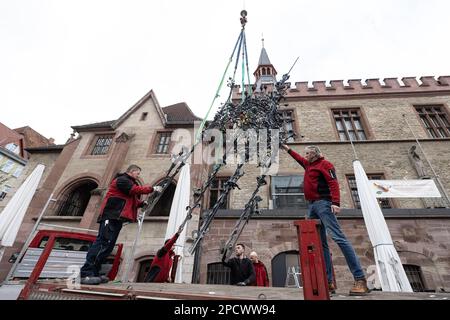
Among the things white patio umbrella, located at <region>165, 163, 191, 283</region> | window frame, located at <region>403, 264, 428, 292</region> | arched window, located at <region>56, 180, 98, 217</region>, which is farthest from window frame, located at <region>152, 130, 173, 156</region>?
window frame, located at <region>403, 264, 428, 292</region>

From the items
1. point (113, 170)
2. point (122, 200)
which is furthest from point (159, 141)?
point (122, 200)

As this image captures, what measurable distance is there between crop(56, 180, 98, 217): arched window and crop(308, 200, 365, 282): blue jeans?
13.1 m

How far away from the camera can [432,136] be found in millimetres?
13211

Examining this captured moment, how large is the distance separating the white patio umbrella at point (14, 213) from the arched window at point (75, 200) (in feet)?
12.1

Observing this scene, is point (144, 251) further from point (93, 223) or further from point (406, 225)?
point (406, 225)

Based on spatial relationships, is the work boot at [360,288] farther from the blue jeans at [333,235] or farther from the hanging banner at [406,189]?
the hanging banner at [406,189]

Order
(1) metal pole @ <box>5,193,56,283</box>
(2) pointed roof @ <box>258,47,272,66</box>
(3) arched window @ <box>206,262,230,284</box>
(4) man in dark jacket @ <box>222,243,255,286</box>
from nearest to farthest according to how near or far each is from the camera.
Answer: (4) man in dark jacket @ <box>222,243,255,286</box>
(1) metal pole @ <box>5,193,56,283</box>
(3) arched window @ <box>206,262,230,284</box>
(2) pointed roof @ <box>258,47,272,66</box>

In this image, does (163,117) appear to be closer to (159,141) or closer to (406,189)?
(159,141)

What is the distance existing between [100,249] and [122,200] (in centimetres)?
80

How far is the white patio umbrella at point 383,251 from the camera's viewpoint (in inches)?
222

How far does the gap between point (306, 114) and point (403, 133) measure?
543 centimetres

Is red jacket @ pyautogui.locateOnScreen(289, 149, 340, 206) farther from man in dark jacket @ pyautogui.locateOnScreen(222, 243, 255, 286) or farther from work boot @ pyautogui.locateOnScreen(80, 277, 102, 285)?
work boot @ pyautogui.locateOnScreen(80, 277, 102, 285)

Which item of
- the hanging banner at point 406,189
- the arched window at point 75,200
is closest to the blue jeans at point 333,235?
the hanging banner at point 406,189

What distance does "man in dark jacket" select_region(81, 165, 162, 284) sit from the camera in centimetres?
347
